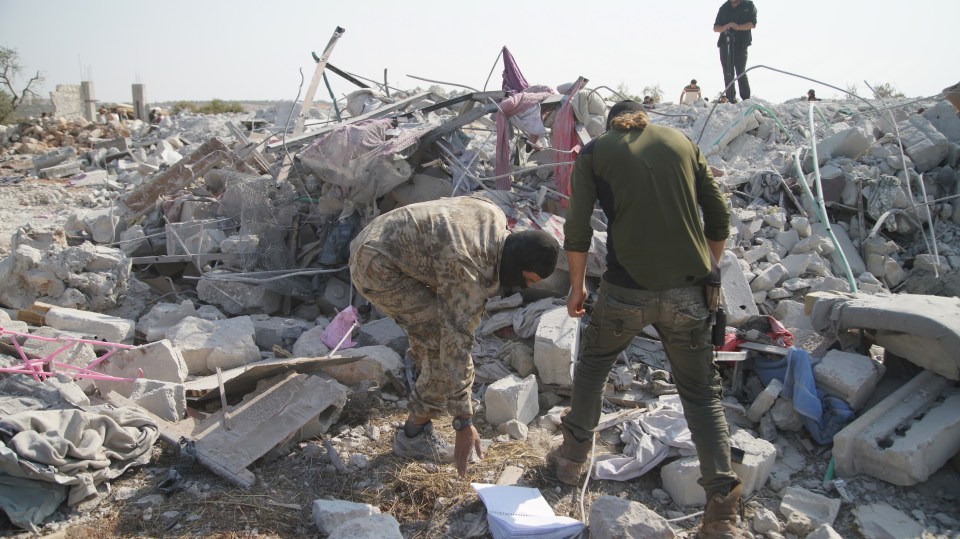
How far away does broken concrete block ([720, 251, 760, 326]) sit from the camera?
15.0 ft

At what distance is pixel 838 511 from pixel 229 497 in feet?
9.71

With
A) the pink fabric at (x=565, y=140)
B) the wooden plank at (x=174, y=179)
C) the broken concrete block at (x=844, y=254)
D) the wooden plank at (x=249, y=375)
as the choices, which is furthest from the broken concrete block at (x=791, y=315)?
the wooden plank at (x=174, y=179)

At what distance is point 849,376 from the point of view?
3646 mm

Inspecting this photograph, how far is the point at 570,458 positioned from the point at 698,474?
640mm

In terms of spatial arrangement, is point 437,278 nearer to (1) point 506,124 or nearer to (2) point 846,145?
(1) point 506,124

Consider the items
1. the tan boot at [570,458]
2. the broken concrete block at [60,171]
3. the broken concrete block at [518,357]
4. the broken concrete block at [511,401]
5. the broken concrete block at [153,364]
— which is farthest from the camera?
the broken concrete block at [60,171]

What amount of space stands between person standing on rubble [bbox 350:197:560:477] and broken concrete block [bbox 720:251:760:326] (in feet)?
6.93

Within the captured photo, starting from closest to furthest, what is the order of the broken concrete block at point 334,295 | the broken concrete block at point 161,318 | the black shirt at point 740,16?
1. the broken concrete block at point 161,318
2. the broken concrete block at point 334,295
3. the black shirt at point 740,16

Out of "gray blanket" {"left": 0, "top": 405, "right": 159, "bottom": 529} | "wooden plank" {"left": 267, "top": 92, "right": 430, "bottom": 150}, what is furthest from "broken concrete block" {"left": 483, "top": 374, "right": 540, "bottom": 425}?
"wooden plank" {"left": 267, "top": 92, "right": 430, "bottom": 150}

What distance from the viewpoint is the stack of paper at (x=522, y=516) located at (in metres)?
2.77

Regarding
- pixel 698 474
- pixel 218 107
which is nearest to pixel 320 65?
pixel 698 474

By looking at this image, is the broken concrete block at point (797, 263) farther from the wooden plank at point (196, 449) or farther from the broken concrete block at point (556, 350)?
the wooden plank at point (196, 449)

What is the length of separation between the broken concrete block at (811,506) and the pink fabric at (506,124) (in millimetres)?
3478

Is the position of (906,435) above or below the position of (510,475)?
above
